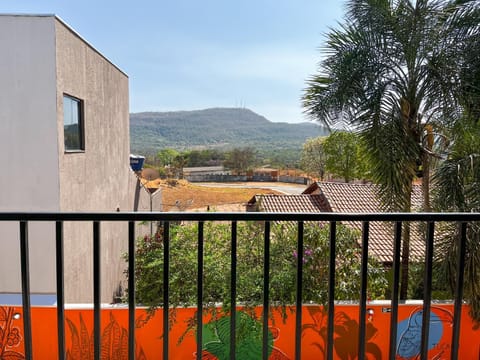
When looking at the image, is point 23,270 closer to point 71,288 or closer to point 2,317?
point 2,317

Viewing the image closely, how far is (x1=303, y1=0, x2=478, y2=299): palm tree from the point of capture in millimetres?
5559

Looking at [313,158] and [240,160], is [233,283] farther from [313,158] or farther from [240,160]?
[313,158]

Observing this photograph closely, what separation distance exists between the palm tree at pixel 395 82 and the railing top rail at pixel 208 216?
465 centimetres

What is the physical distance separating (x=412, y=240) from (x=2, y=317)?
564 centimetres

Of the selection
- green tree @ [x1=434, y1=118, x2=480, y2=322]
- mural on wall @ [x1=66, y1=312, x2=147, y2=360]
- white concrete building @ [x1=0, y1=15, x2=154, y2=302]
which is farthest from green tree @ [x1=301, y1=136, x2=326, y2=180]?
mural on wall @ [x1=66, y1=312, x2=147, y2=360]

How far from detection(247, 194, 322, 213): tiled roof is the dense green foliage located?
16.7ft

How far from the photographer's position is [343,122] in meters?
5.95

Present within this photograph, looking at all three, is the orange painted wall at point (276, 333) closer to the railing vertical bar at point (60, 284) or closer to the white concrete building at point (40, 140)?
the white concrete building at point (40, 140)

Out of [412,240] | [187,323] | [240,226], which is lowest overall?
[187,323]

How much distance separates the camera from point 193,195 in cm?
1780

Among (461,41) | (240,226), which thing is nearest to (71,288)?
(240,226)

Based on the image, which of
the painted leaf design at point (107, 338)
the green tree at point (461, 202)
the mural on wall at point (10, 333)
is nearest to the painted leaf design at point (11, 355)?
the mural on wall at point (10, 333)

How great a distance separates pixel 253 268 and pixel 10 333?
2.79 meters

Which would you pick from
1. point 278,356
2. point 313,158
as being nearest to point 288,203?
point 278,356
